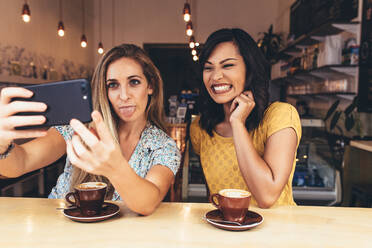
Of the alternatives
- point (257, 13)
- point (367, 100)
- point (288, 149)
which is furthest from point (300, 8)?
point (288, 149)

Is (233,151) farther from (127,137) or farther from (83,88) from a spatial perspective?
(83,88)

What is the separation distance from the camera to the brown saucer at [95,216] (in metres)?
0.85

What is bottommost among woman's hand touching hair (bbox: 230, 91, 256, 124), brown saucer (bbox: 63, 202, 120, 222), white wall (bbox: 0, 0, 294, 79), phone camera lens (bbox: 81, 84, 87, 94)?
brown saucer (bbox: 63, 202, 120, 222)

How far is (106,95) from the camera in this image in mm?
1337

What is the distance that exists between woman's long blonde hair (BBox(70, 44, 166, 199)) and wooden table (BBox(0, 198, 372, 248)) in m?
0.30

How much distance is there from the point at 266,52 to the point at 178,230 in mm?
5649

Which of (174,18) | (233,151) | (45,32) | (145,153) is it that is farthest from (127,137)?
(174,18)

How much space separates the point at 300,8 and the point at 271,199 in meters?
4.69

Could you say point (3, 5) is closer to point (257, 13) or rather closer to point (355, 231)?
point (355, 231)

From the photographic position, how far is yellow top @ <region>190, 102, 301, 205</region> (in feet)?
4.30

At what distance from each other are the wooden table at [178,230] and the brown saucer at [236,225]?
0.6 inches

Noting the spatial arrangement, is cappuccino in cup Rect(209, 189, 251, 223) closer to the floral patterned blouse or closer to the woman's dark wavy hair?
the floral patterned blouse

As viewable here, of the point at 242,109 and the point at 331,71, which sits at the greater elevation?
the point at 331,71

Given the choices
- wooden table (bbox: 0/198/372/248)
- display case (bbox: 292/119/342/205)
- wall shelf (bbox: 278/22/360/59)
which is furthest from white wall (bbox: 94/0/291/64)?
wooden table (bbox: 0/198/372/248)
